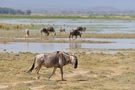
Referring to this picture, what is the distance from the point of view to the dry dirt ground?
610 inches

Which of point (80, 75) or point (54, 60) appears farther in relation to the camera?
point (80, 75)

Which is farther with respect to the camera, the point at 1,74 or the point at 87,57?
the point at 87,57

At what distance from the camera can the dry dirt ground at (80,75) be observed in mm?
15500

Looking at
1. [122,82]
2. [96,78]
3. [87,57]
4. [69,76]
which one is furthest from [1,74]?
[87,57]

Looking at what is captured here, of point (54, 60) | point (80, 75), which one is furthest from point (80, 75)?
point (54, 60)

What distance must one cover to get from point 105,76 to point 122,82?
207cm

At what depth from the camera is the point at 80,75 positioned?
1834 centimetres

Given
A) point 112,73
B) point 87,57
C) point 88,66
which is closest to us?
point 112,73

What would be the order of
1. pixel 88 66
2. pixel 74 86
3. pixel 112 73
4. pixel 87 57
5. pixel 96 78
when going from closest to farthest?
pixel 74 86 → pixel 96 78 → pixel 112 73 → pixel 88 66 → pixel 87 57

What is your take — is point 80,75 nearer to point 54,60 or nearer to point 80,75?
point 80,75

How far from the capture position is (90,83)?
53.1 ft

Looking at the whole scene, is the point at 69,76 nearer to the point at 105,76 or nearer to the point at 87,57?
the point at 105,76

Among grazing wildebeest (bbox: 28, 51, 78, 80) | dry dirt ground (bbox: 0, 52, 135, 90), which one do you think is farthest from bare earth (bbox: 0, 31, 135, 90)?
grazing wildebeest (bbox: 28, 51, 78, 80)

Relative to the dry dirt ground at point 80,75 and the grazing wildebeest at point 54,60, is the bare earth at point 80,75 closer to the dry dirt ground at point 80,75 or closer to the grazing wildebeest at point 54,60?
the dry dirt ground at point 80,75
